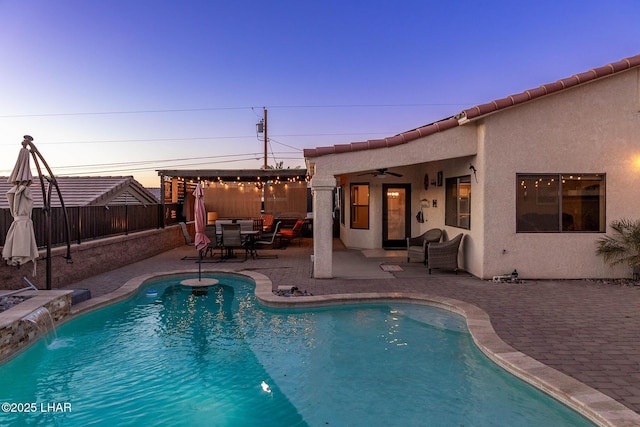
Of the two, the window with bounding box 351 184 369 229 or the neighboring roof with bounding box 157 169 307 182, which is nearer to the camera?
the window with bounding box 351 184 369 229

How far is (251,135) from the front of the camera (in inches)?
1296

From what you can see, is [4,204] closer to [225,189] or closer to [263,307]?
[225,189]

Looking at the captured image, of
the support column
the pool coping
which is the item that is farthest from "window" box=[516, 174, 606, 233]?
the support column

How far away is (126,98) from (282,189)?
8392mm

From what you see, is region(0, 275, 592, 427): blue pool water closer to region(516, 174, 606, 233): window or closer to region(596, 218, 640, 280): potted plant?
region(516, 174, 606, 233): window

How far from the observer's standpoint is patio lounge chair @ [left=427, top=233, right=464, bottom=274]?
32.3 ft

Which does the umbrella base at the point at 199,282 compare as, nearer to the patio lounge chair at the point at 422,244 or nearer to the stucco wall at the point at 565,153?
the patio lounge chair at the point at 422,244

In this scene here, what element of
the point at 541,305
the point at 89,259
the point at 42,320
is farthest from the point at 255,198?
the point at 541,305

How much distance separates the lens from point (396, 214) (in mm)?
14664

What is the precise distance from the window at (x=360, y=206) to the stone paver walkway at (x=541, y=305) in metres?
2.86

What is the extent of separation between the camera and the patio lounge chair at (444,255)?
985 cm

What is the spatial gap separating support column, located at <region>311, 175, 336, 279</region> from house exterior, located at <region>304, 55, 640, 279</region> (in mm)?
23

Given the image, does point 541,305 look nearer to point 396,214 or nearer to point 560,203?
point 560,203

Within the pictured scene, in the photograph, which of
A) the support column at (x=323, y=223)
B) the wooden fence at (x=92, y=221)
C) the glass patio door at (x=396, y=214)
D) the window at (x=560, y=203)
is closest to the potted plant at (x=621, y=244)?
the window at (x=560, y=203)
